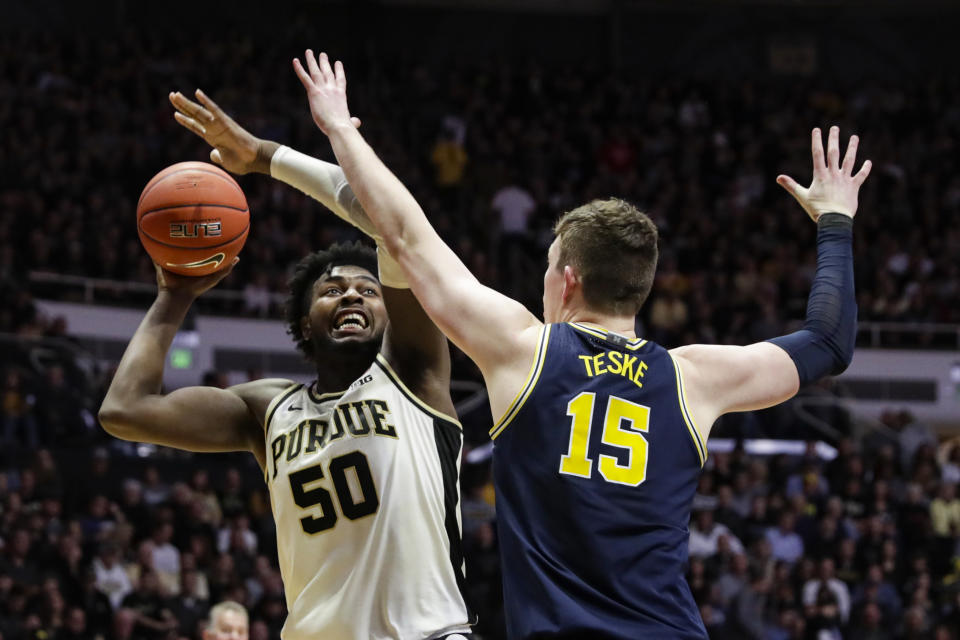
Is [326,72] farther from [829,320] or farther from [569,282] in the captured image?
[829,320]

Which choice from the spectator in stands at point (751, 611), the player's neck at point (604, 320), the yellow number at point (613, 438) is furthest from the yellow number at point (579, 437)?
the spectator in stands at point (751, 611)

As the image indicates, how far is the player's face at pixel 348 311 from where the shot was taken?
4.65 metres

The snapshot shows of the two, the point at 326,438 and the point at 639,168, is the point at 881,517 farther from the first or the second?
the point at 326,438

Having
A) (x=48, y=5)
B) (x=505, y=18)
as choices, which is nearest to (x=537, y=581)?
(x=48, y=5)

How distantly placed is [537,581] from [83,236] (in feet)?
45.3

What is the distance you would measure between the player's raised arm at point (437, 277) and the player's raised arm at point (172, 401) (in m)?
1.38

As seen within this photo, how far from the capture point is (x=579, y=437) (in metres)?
3.12

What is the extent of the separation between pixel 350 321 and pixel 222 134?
32.1 inches

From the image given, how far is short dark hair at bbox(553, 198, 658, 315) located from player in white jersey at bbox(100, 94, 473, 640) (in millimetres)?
1105

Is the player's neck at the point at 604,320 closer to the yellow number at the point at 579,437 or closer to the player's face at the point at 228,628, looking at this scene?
the yellow number at the point at 579,437

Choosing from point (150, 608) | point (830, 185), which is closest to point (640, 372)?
point (830, 185)

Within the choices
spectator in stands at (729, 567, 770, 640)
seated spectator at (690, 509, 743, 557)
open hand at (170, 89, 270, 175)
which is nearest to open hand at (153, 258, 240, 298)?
open hand at (170, 89, 270, 175)

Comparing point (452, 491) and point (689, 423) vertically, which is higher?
point (689, 423)

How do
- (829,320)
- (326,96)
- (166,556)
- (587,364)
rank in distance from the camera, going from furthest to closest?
(166,556), (326,96), (829,320), (587,364)
